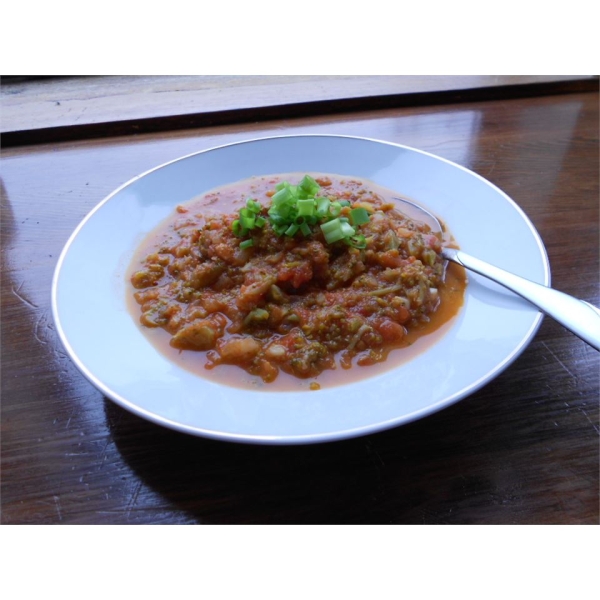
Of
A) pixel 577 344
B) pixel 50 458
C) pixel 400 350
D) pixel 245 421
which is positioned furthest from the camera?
pixel 577 344

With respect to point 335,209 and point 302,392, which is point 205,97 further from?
point 302,392

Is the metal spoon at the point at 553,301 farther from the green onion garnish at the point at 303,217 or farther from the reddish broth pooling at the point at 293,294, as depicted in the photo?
the green onion garnish at the point at 303,217

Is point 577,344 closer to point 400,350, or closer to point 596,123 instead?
point 400,350

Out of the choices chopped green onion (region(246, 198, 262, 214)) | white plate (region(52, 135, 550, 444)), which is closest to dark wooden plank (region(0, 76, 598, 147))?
white plate (region(52, 135, 550, 444))

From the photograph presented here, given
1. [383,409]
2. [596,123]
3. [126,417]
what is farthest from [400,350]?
[596,123]

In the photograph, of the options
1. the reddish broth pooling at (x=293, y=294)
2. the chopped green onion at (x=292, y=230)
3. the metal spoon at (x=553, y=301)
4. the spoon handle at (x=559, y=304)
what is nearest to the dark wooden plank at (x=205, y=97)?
the reddish broth pooling at (x=293, y=294)
